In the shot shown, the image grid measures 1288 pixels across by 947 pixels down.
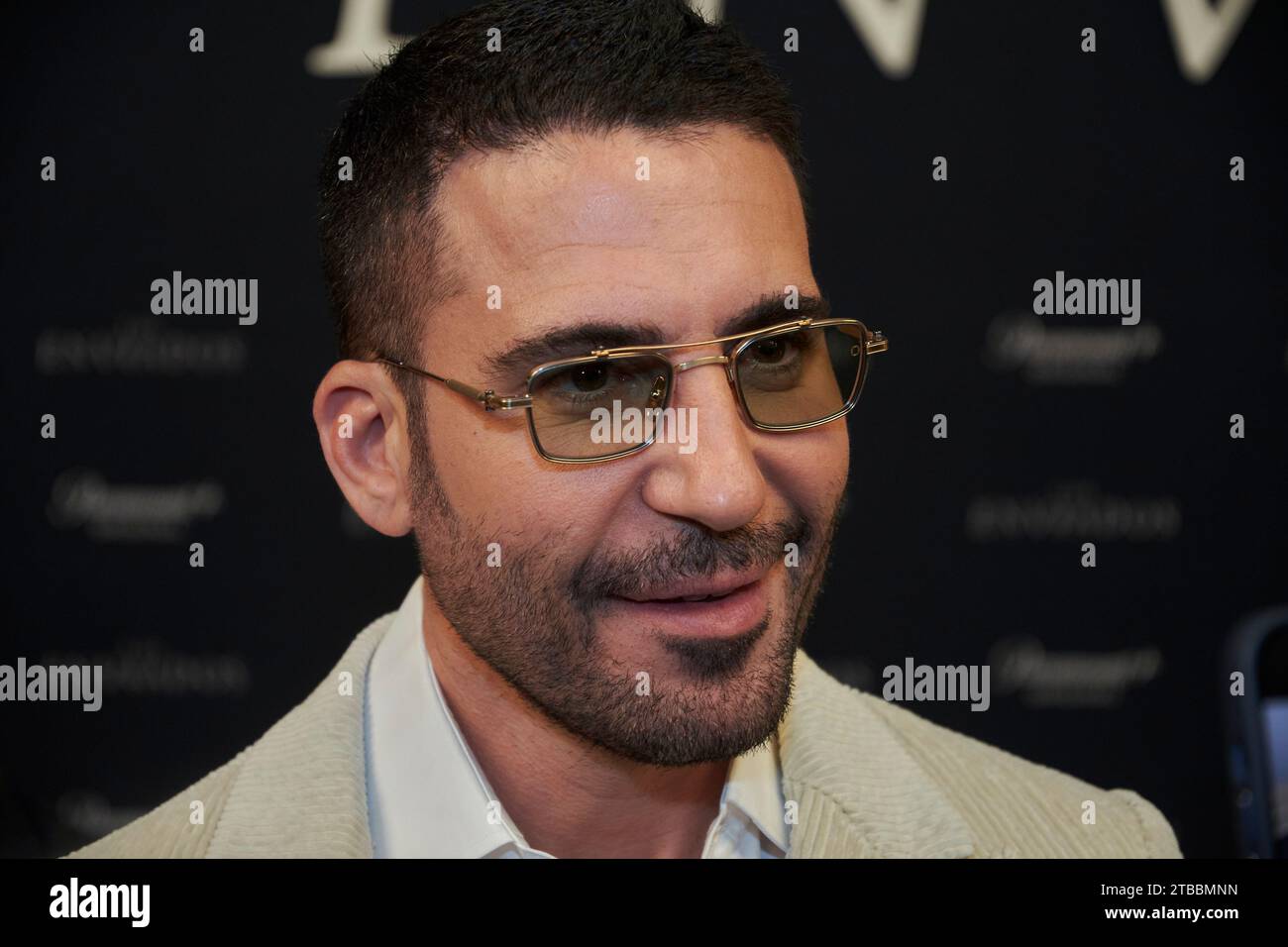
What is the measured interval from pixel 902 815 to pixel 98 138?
1.61 meters

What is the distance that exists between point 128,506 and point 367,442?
546mm

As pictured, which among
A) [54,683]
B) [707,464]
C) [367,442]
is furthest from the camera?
[54,683]

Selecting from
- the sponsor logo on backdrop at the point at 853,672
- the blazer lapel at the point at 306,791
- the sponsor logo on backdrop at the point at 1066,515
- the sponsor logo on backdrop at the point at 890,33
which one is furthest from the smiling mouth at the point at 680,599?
the sponsor logo on backdrop at the point at 890,33

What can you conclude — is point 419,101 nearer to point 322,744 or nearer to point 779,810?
point 322,744

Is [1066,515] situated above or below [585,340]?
below

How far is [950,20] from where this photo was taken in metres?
1.92

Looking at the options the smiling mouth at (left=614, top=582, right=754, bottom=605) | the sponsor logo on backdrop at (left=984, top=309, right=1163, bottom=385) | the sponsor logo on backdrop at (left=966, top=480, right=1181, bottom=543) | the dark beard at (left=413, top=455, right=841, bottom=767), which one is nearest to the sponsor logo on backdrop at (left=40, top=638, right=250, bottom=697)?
the dark beard at (left=413, top=455, right=841, bottom=767)

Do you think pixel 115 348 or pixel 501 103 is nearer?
pixel 501 103

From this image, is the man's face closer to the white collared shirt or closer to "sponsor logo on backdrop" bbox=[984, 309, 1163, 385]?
the white collared shirt

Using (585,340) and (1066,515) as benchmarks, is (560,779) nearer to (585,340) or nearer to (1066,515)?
(585,340)

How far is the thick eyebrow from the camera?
4.52 ft

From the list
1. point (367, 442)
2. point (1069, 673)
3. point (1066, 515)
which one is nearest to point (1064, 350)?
point (1066, 515)

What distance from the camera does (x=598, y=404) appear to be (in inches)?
55.0

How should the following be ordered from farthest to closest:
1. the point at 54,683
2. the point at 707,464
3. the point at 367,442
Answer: the point at 54,683 < the point at 367,442 < the point at 707,464
